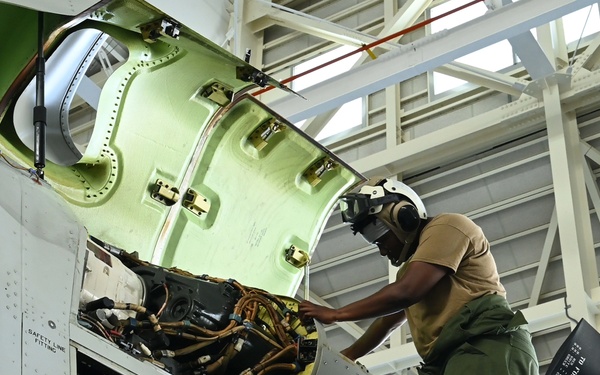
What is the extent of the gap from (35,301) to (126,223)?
1920 millimetres

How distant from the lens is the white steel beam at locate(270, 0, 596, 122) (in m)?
10.1

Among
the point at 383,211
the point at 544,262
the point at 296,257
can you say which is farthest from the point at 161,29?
the point at 544,262

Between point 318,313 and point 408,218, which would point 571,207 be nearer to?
point 408,218

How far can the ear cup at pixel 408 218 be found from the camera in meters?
5.48

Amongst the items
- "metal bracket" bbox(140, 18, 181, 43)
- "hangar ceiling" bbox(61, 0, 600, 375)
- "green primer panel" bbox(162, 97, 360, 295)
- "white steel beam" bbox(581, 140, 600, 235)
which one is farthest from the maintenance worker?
"white steel beam" bbox(581, 140, 600, 235)

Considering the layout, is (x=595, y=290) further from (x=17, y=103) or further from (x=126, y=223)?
(x=17, y=103)

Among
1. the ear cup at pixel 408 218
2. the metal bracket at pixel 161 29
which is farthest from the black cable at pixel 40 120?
the ear cup at pixel 408 218

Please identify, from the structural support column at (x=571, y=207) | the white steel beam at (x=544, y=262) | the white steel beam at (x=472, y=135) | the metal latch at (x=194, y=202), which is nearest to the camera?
the metal latch at (x=194, y=202)

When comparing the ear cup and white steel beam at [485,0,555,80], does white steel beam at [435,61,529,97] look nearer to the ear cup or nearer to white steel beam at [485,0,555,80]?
white steel beam at [485,0,555,80]

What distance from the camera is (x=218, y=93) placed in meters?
5.48

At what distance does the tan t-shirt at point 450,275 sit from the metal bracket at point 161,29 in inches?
63.1

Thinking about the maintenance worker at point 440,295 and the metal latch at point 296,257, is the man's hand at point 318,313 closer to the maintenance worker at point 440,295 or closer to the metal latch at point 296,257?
the maintenance worker at point 440,295

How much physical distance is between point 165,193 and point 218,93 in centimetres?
60

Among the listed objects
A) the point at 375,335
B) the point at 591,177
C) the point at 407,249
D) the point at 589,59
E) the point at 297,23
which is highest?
the point at 297,23
